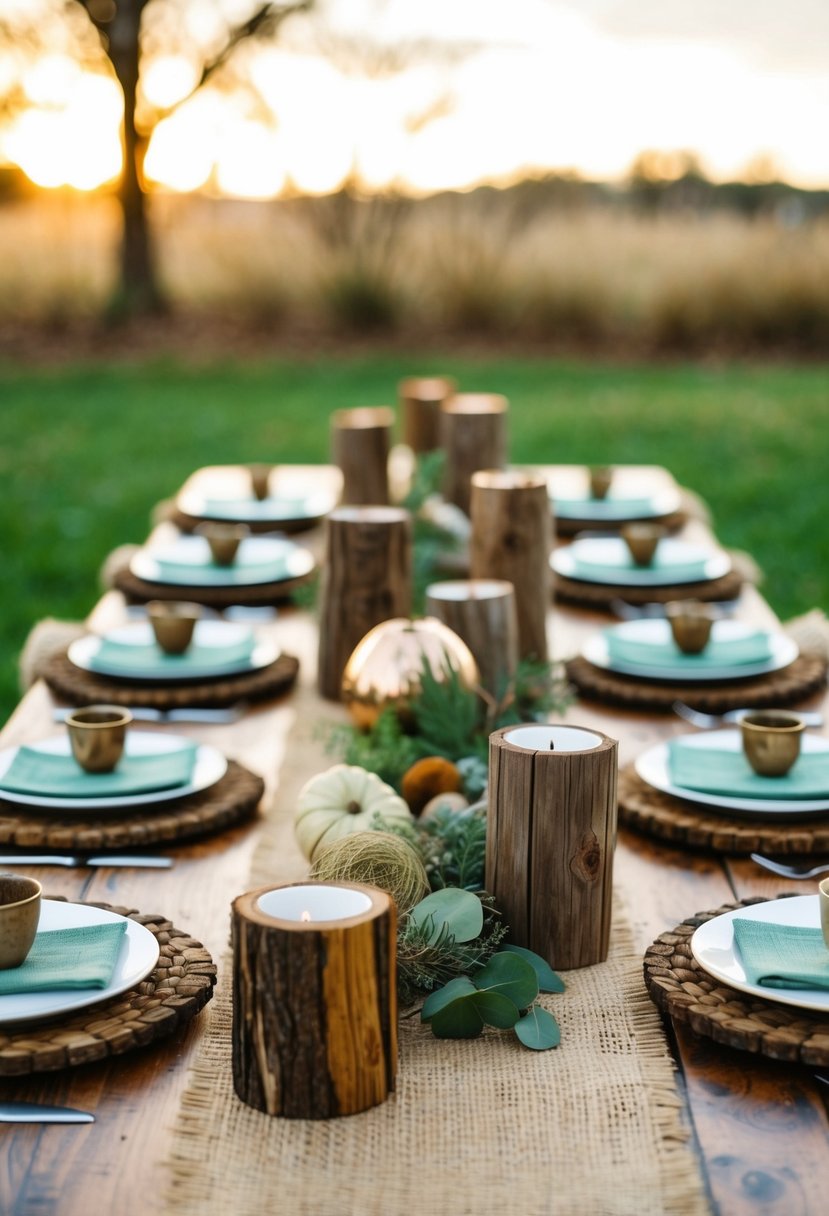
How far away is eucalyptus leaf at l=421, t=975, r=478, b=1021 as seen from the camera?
108 centimetres

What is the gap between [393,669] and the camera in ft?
5.89

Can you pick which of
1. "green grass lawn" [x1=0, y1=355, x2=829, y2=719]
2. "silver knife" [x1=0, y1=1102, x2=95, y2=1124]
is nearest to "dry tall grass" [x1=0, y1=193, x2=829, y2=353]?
"green grass lawn" [x1=0, y1=355, x2=829, y2=719]

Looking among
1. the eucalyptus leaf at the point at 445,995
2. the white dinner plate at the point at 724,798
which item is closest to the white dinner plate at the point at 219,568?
the white dinner plate at the point at 724,798

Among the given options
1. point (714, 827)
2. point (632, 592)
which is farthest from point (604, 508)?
point (714, 827)

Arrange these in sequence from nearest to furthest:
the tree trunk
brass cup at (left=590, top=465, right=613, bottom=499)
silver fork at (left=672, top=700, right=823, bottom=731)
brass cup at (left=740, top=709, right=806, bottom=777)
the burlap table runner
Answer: the burlap table runner < brass cup at (left=740, top=709, right=806, bottom=777) < silver fork at (left=672, top=700, right=823, bottom=731) < brass cup at (left=590, top=465, right=613, bottom=499) < the tree trunk

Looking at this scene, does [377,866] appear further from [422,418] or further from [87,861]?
[422,418]

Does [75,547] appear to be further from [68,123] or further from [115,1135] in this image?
[68,123]

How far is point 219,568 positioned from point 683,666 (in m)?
1.06

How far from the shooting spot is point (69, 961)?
43.4 inches

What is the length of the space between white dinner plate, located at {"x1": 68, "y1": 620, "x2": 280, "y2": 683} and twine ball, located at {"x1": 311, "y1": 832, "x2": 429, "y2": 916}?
0.90 m

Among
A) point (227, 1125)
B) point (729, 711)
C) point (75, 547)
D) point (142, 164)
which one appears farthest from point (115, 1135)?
point (142, 164)

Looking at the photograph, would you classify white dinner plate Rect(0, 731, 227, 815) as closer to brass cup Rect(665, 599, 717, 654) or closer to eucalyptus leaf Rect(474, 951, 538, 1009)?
eucalyptus leaf Rect(474, 951, 538, 1009)

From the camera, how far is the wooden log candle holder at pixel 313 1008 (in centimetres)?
96

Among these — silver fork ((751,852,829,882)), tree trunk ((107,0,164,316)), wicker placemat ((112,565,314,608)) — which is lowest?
wicker placemat ((112,565,314,608))
